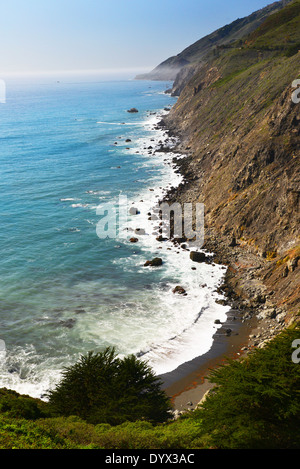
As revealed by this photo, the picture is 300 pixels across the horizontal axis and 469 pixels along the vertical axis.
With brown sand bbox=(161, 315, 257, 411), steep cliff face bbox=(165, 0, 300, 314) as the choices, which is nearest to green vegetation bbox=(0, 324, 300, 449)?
brown sand bbox=(161, 315, 257, 411)

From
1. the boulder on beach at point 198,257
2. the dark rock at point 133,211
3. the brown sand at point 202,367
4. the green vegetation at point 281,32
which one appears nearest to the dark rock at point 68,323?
the brown sand at point 202,367

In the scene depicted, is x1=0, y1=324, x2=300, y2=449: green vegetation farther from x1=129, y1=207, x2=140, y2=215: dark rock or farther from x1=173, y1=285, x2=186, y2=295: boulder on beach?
x1=129, y1=207, x2=140, y2=215: dark rock

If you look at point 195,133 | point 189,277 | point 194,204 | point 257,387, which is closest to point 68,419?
point 257,387

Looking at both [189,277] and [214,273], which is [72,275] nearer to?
[189,277]

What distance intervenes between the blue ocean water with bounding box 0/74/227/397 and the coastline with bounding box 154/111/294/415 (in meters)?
1.36

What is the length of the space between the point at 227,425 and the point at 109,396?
8.27m

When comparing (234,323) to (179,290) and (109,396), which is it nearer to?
(179,290)

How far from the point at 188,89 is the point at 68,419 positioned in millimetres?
134545

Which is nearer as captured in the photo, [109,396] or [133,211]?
[109,396]

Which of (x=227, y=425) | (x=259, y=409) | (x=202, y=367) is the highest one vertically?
(x=259, y=409)

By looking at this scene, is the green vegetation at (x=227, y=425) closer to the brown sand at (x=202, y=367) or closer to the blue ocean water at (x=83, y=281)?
the brown sand at (x=202, y=367)

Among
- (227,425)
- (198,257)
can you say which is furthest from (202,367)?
(198,257)

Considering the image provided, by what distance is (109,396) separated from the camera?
2312 cm

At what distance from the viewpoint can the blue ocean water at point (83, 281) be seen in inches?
1411
